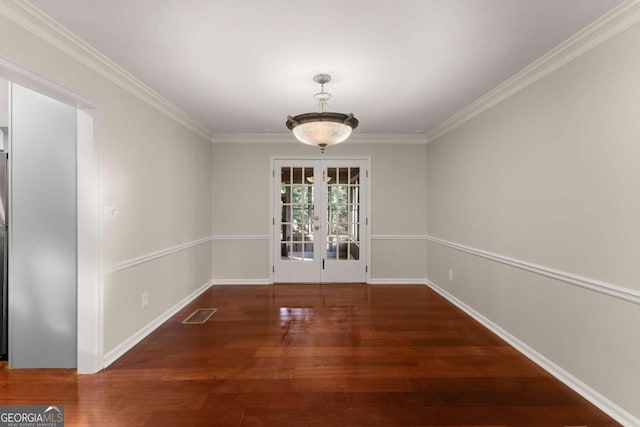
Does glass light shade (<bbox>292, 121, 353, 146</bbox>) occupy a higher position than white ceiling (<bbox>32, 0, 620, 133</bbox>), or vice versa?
white ceiling (<bbox>32, 0, 620, 133</bbox>)

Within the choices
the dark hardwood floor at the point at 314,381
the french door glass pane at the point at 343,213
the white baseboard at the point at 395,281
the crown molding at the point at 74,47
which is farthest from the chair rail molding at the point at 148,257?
the white baseboard at the point at 395,281

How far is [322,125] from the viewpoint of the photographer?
2592 mm

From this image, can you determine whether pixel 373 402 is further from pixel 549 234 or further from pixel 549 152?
pixel 549 152

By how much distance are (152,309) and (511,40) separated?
3.96 m

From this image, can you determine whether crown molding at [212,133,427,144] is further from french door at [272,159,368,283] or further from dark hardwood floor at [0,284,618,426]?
dark hardwood floor at [0,284,618,426]

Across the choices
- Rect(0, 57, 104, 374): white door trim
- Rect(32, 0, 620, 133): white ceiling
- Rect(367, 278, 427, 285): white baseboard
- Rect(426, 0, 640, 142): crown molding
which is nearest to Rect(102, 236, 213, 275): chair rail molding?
Rect(0, 57, 104, 374): white door trim

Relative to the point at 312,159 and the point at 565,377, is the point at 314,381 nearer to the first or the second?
the point at 565,377

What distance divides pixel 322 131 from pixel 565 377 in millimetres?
2637

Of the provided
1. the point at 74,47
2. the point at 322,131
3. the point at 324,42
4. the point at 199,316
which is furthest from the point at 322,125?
the point at 199,316

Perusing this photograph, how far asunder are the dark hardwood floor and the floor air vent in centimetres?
12

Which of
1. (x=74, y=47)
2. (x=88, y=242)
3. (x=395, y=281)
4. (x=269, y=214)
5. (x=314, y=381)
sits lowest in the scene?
(x=314, y=381)

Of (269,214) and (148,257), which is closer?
(148,257)

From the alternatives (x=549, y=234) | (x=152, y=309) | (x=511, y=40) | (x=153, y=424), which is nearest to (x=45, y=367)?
(x=152, y=309)

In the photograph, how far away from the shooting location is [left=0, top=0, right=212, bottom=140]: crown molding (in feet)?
5.74
